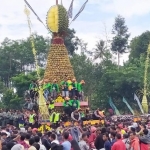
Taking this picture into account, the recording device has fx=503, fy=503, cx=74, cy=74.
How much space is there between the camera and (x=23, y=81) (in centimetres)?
4916

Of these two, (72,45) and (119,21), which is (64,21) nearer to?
(72,45)

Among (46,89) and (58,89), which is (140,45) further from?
(46,89)

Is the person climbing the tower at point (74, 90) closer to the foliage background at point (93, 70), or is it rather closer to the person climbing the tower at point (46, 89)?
the person climbing the tower at point (46, 89)

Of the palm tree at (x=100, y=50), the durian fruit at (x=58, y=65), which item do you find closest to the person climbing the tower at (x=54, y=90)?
the durian fruit at (x=58, y=65)

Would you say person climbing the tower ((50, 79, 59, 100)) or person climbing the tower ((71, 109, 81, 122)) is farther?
person climbing the tower ((50, 79, 59, 100))

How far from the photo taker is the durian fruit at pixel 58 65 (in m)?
32.3

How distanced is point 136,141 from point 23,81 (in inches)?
1473

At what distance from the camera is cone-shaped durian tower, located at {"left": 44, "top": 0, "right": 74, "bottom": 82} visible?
31.8 m

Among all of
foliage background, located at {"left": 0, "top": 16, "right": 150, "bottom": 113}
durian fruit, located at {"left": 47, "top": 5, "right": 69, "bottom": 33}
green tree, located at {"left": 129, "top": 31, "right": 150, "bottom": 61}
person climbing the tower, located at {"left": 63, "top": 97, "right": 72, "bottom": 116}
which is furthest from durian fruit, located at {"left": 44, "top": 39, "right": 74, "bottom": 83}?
green tree, located at {"left": 129, "top": 31, "right": 150, "bottom": 61}

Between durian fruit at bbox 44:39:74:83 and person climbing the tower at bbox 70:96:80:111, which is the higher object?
durian fruit at bbox 44:39:74:83

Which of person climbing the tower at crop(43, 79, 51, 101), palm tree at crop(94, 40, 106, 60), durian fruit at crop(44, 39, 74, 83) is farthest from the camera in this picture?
palm tree at crop(94, 40, 106, 60)

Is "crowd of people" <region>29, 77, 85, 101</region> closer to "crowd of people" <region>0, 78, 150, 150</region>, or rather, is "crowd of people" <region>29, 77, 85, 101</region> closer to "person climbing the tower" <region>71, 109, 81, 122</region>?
"crowd of people" <region>0, 78, 150, 150</region>

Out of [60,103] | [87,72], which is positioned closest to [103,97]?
[87,72]

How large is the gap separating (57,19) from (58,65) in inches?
118
